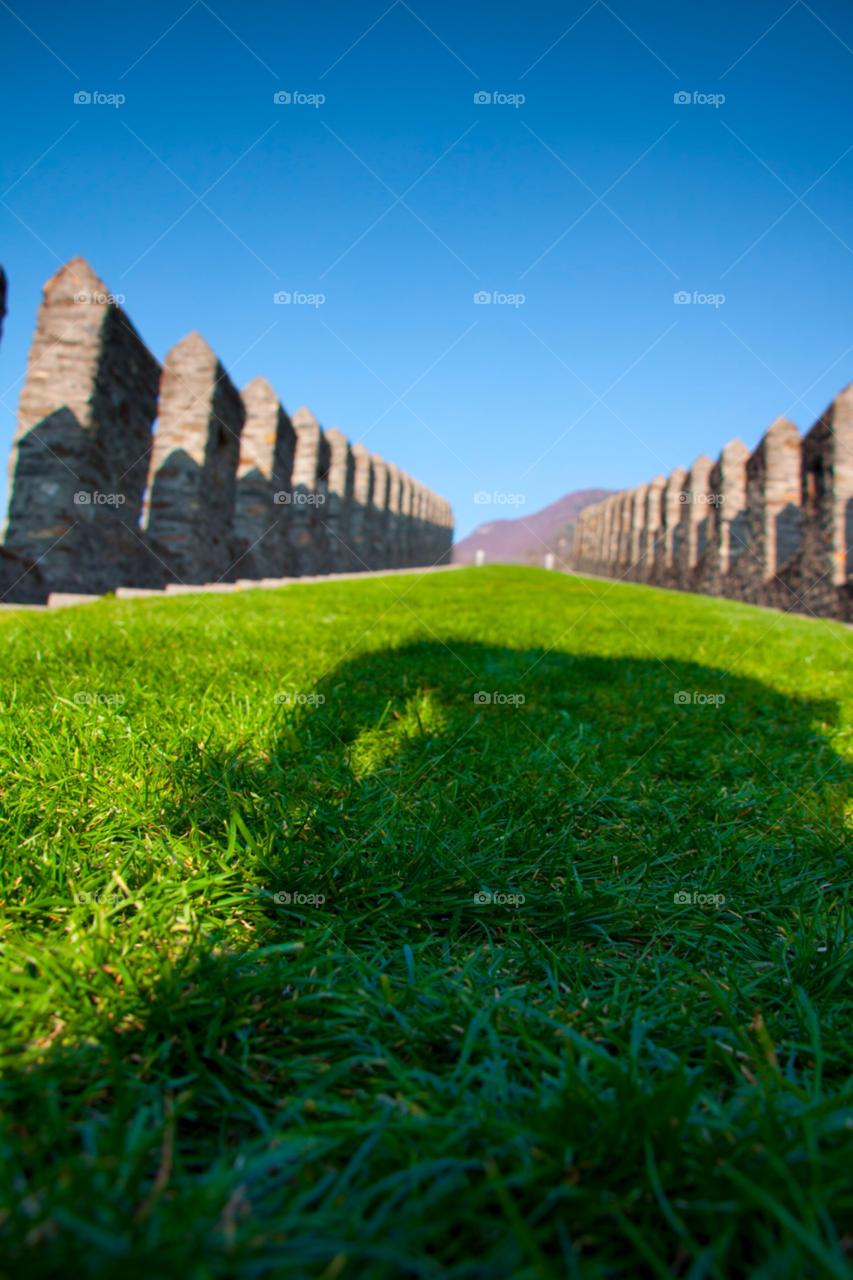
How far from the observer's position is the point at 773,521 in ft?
55.9

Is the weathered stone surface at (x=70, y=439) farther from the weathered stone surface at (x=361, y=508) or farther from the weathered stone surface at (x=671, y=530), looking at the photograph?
the weathered stone surface at (x=671, y=530)

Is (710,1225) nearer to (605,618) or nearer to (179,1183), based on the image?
(179,1183)

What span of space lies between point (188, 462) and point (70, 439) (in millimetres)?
3201

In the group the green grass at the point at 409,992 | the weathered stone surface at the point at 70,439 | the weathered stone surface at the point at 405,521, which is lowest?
the green grass at the point at 409,992

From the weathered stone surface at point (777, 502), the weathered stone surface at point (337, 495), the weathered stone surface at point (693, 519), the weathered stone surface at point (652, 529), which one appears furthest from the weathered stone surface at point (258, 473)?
the weathered stone surface at point (652, 529)

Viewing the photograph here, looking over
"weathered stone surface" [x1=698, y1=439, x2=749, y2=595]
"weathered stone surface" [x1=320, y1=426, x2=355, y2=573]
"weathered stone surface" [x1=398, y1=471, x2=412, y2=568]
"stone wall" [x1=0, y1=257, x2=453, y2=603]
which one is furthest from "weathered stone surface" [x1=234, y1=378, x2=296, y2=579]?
"weathered stone surface" [x1=398, y1=471, x2=412, y2=568]

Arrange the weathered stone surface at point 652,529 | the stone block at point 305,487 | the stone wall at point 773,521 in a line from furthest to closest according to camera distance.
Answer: the weathered stone surface at point 652,529 < the stone block at point 305,487 < the stone wall at point 773,521

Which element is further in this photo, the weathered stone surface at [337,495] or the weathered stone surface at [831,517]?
the weathered stone surface at [337,495]

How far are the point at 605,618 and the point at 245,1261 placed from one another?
6981 millimetres

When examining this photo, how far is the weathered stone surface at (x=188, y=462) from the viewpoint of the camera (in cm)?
1176

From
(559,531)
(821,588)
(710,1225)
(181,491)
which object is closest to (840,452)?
(821,588)

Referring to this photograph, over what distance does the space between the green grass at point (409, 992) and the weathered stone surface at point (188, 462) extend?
9284 mm

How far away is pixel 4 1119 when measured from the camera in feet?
3.11

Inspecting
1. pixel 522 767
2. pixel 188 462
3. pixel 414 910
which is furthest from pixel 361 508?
pixel 414 910
